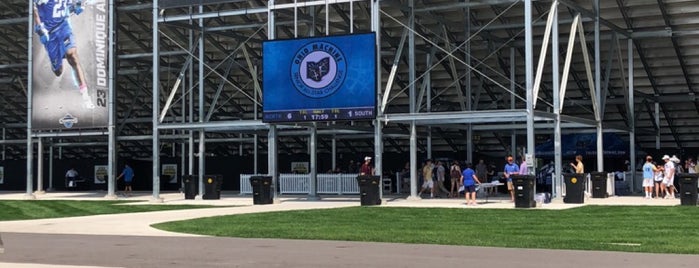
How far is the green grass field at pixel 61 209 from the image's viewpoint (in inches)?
1002

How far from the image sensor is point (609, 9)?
3384cm

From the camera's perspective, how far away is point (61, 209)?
2795cm

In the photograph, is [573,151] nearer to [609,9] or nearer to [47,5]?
[609,9]

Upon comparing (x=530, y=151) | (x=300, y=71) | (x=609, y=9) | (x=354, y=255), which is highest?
(x=609, y=9)

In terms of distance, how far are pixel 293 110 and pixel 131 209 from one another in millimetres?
6195

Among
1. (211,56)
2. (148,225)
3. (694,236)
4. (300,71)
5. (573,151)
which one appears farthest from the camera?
(211,56)

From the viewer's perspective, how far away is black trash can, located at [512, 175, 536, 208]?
25.1 meters

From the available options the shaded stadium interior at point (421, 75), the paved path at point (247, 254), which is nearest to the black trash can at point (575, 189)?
the shaded stadium interior at point (421, 75)

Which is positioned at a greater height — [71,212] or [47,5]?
[47,5]

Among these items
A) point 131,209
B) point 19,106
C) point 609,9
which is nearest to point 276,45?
point 131,209

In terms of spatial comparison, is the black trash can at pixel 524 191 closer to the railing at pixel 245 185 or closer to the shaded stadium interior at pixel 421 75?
the shaded stadium interior at pixel 421 75

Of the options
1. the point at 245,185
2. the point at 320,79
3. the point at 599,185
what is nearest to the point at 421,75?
the point at 320,79

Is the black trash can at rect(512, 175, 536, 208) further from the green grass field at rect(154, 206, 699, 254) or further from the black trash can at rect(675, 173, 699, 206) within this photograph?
the black trash can at rect(675, 173, 699, 206)

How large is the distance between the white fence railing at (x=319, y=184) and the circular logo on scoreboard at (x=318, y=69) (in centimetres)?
646
